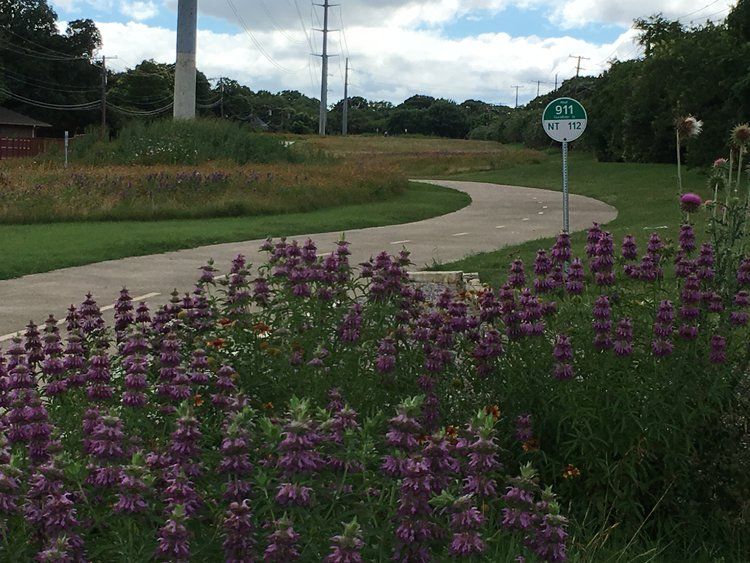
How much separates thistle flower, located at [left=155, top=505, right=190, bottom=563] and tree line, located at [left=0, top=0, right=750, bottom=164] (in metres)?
7.27

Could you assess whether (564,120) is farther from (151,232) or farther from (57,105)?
(57,105)

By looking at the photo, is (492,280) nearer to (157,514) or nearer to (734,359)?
(734,359)

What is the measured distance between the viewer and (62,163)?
105 ft

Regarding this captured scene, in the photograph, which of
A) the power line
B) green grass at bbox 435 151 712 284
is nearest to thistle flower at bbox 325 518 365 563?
green grass at bbox 435 151 712 284

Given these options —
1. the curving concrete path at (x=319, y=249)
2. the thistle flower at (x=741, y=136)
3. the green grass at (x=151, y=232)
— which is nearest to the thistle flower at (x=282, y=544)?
the thistle flower at (x=741, y=136)

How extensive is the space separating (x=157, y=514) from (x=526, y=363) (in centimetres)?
230

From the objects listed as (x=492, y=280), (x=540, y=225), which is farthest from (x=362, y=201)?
(x=492, y=280)

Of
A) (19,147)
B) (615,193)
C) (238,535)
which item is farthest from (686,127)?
(19,147)

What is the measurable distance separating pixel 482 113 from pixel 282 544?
153743mm

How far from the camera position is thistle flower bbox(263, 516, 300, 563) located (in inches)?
87.6

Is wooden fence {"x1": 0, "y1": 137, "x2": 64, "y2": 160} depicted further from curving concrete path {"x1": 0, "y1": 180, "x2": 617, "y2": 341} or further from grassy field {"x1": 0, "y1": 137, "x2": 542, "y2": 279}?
curving concrete path {"x1": 0, "y1": 180, "x2": 617, "y2": 341}

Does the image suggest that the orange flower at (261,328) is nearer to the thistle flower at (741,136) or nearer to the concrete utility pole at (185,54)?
the thistle flower at (741,136)

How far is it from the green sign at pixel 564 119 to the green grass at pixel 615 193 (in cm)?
172

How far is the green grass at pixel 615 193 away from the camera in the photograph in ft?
45.1
